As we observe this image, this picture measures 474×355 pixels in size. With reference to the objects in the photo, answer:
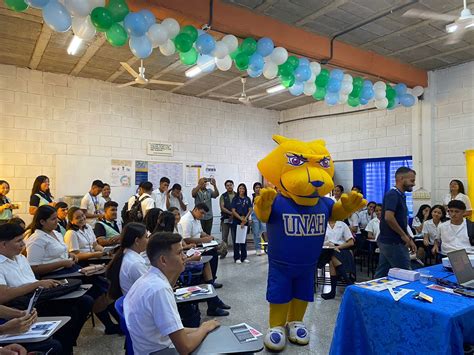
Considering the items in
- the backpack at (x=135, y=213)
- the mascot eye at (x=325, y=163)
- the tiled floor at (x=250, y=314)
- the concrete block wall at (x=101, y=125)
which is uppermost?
the concrete block wall at (x=101, y=125)

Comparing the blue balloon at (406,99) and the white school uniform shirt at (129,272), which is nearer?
the white school uniform shirt at (129,272)

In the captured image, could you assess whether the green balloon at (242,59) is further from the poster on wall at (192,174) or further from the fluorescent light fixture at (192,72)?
the poster on wall at (192,174)

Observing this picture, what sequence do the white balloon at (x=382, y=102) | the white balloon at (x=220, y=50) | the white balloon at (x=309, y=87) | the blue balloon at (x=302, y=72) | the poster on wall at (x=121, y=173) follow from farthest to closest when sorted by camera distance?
the poster on wall at (x=121, y=173) < the white balloon at (x=382, y=102) < the white balloon at (x=309, y=87) < the blue balloon at (x=302, y=72) < the white balloon at (x=220, y=50)

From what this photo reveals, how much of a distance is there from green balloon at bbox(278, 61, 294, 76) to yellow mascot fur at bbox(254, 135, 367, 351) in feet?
5.48

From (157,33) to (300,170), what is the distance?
1.85 m

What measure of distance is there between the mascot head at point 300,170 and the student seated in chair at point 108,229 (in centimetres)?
227

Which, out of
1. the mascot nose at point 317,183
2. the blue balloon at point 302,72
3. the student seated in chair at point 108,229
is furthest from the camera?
the blue balloon at point 302,72

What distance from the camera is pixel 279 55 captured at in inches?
160

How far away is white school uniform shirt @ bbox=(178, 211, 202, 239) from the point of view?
4426 mm

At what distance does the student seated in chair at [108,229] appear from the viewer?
4.26 m

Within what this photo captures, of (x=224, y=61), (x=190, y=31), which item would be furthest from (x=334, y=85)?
(x=190, y=31)

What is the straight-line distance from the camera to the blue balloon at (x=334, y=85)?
191 inches

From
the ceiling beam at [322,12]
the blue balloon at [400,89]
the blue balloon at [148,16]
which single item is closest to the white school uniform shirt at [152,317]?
the blue balloon at [148,16]

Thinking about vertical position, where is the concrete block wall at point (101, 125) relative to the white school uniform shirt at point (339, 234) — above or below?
above
